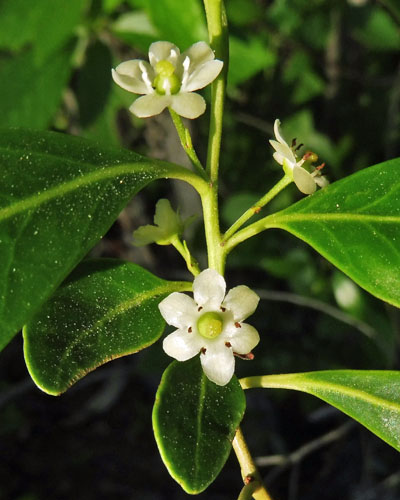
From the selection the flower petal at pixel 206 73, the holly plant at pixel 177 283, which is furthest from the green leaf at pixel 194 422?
the flower petal at pixel 206 73

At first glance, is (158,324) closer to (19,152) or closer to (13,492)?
(19,152)

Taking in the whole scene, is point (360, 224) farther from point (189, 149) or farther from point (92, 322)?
point (92, 322)

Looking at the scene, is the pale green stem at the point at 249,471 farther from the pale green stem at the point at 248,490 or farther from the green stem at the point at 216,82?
the green stem at the point at 216,82

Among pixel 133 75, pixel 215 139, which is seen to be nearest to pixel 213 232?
pixel 215 139

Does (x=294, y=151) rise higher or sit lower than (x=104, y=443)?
higher

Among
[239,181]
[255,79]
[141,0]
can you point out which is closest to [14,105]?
[141,0]

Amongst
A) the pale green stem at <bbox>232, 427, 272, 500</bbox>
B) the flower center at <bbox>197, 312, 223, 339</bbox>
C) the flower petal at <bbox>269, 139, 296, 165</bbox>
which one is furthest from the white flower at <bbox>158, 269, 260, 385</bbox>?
the flower petal at <bbox>269, 139, 296, 165</bbox>
